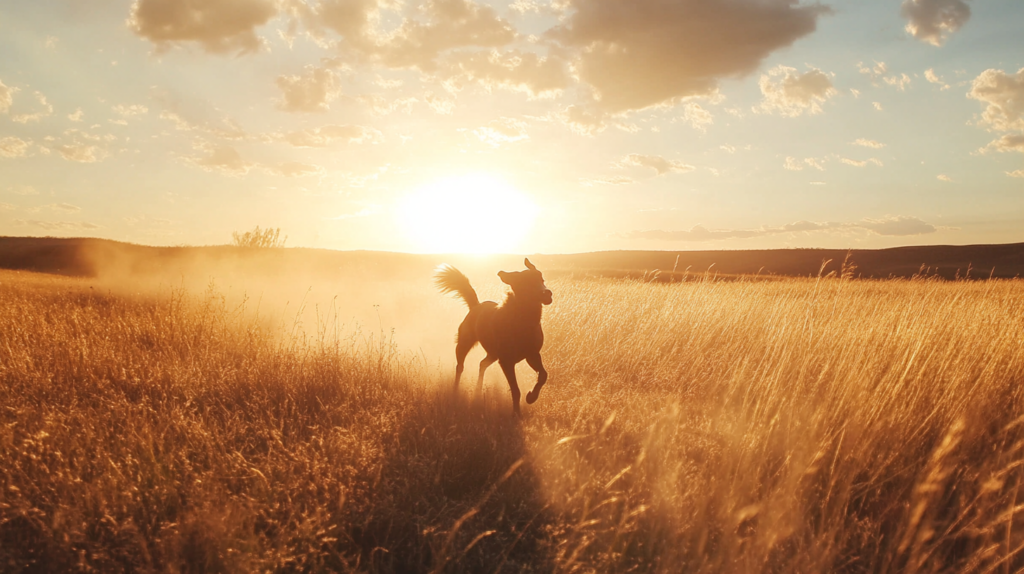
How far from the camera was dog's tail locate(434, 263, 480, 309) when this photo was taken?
22.5 feet

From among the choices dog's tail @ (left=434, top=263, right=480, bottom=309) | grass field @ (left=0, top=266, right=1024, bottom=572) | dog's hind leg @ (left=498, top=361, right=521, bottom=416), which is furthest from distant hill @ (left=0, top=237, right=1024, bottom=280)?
dog's hind leg @ (left=498, top=361, right=521, bottom=416)

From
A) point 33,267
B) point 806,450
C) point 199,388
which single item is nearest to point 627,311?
point 806,450

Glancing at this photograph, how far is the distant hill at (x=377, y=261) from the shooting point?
31.0m

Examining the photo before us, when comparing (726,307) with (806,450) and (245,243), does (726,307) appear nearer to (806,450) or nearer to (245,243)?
(806,450)

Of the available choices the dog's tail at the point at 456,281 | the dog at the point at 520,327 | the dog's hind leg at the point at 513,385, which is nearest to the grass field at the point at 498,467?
the dog's hind leg at the point at 513,385

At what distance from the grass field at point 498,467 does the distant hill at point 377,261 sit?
375 inches

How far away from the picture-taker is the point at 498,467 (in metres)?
4.13

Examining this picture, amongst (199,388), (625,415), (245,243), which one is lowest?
(625,415)

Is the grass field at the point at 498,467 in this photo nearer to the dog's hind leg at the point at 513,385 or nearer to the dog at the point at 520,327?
the dog's hind leg at the point at 513,385

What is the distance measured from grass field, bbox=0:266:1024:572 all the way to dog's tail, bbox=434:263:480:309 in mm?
1216

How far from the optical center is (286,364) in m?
6.33

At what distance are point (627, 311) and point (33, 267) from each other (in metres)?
47.4

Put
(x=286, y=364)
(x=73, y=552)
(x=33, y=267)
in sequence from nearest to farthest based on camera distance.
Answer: (x=73, y=552) < (x=286, y=364) < (x=33, y=267)

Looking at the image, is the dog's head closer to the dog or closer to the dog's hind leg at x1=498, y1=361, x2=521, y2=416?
the dog
